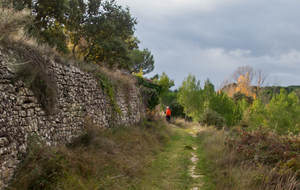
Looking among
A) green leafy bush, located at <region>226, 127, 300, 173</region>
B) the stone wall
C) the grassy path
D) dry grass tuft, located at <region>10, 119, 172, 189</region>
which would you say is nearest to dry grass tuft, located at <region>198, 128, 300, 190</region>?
green leafy bush, located at <region>226, 127, 300, 173</region>

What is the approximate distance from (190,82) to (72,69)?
21923 millimetres

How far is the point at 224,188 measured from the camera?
5.50 m

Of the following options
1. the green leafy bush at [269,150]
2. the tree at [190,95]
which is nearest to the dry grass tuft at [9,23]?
the green leafy bush at [269,150]

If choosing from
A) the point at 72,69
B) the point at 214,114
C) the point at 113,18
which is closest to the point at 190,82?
the point at 214,114

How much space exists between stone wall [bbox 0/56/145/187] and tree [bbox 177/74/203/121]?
698 inches

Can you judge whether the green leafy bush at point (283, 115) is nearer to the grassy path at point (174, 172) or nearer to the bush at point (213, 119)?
the bush at point (213, 119)

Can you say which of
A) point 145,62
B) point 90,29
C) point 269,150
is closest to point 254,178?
point 269,150

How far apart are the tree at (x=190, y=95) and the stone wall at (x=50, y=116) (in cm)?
1772

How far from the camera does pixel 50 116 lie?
5.76 m

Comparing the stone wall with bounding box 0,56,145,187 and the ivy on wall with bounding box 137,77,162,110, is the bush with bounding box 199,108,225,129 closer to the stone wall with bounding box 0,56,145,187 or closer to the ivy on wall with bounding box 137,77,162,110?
the ivy on wall with bounding box 137,77,162,110

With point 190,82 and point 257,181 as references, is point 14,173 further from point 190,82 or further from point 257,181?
point 190,82

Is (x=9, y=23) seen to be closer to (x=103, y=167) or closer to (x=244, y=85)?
(x=103, y=167)

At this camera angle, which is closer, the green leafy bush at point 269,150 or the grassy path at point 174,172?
the green leafy bush at point 269,150

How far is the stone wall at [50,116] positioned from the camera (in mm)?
4184
